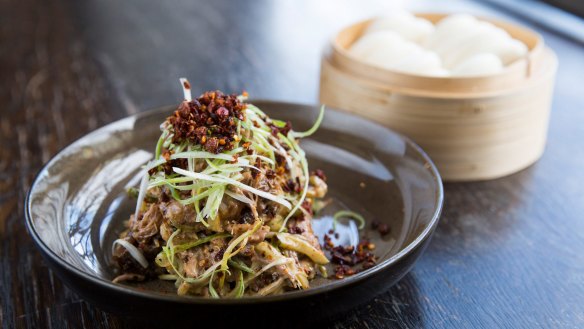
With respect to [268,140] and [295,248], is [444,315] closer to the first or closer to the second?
[295,248]

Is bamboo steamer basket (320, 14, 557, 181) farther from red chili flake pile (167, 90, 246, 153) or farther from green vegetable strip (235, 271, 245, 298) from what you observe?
green vegetable strip (235, 271, 245, 298)

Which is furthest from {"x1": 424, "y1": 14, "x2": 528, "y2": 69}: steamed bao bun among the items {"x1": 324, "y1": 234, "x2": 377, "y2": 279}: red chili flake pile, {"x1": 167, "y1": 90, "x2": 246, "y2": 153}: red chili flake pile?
{"x1": 167, "y1": 90, "x2": 246, "y2": 153}: red chili flake pile

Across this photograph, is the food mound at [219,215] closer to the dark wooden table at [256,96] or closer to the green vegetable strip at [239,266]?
the green vegetable strip at [239,266]

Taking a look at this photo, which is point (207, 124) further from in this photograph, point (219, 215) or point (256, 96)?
point (256, 96)

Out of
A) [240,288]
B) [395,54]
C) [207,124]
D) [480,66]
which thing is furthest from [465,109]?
[240,288]

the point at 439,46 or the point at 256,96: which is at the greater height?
the point at 439,46

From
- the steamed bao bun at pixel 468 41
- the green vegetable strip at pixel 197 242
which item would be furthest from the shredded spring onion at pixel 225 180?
the steamed bao bun at pixel 468 41
